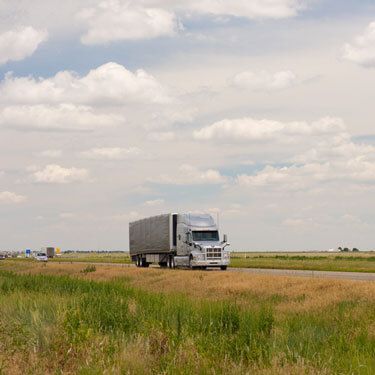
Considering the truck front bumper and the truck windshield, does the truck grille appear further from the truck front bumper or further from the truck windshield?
the truck windshield

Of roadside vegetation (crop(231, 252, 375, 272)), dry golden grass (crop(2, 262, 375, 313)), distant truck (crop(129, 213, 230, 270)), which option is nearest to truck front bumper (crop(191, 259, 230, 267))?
distant truck (crop(129, 213, 230, 270))

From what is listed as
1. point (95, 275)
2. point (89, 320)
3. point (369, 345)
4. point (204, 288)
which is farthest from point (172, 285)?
point (369, 345)

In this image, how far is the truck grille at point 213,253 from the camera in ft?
154

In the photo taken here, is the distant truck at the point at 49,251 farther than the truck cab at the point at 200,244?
Yes

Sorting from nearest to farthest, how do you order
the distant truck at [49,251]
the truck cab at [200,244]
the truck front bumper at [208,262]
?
the truck front bumper at [208,262] → the truck cab at [200,244] → the distant truck at [49,251]

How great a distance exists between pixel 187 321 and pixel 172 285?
1902 cm

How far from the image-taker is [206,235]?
4822cm

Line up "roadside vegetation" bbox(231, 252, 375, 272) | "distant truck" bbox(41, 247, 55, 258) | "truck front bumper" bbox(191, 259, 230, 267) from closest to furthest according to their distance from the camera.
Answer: "truck front bumper" bbox(191, 259, 230, 267) → "roadside vegetation" bbox(231, 252, 375, 272) → "distant truck" bbox(41, 247, 55, 258)

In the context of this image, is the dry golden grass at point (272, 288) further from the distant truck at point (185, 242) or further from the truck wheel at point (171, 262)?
the truck wheel at point (171, 262)

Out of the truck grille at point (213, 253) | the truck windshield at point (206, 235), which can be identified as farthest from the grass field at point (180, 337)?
the truck windshield at point (206, 235)

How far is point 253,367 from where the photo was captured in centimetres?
1099

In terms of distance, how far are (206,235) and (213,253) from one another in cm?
167

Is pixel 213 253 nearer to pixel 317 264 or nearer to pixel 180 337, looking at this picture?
pixel 317 264

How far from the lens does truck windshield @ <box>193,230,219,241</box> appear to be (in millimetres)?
48062
